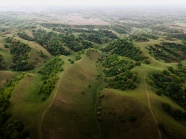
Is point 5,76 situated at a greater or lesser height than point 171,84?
lesser

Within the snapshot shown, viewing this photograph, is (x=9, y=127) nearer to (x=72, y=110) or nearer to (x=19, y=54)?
(x=72, y=110)

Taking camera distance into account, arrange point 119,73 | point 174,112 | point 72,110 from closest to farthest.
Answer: point 174,112, point 72,110, point 119,73

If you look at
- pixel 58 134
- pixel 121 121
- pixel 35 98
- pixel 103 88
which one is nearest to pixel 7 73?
pixel 35 98

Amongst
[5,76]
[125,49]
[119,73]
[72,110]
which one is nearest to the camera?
[72,110]

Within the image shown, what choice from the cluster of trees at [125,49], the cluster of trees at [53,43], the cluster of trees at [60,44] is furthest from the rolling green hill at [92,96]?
the cluster of trees at [60,44]

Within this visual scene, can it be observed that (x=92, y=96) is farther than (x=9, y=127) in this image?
Yes

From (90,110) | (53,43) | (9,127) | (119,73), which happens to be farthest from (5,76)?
(119,73)

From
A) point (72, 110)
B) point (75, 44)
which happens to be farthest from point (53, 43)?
point (72, 110)

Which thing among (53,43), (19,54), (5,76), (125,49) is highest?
(125,49)

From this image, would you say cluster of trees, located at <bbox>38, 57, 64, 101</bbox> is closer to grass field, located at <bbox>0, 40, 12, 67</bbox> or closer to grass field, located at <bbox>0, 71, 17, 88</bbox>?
grass field, located at <bbox>0, 71, 17, 88</bbox>
